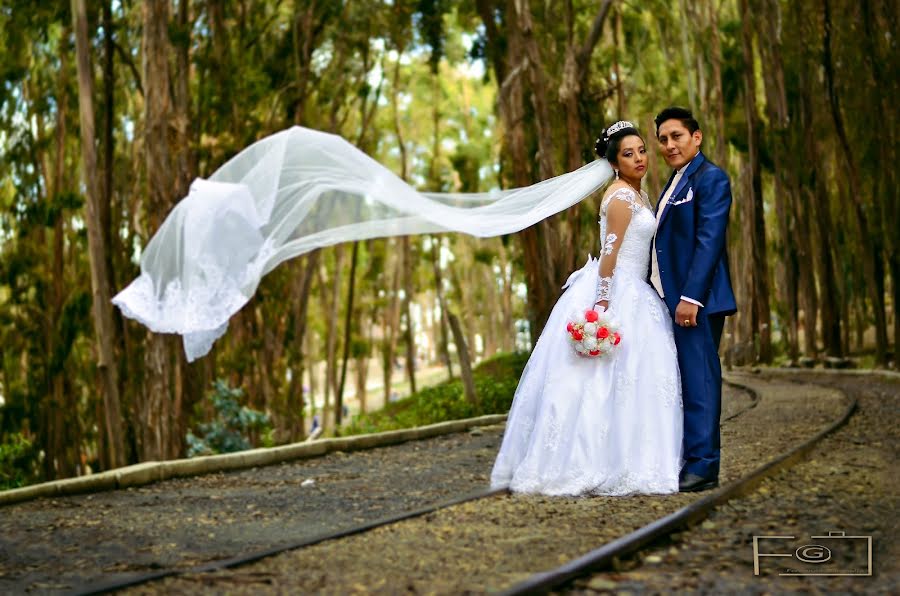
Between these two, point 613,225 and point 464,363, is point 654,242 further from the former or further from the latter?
point 464,363

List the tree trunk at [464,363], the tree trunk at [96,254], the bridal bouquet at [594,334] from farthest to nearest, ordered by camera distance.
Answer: the tree trunk at [464,363] < the tree trunk at [96,254] < the bridal bouquet at [594,334]

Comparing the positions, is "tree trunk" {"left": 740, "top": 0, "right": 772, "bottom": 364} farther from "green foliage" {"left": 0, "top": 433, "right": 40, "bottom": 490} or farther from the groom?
the groom

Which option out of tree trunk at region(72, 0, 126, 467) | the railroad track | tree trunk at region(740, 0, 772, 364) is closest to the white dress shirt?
the railroad track

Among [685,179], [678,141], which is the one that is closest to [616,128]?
[678,141]

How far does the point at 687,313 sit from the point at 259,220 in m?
3.81

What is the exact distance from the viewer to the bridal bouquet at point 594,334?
6.49 metres

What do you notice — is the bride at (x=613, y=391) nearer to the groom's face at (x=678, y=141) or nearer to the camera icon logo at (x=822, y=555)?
the groom's face at (x=678, y=141)

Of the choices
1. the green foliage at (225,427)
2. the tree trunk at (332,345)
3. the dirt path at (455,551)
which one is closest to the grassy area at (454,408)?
the green foliage at (225,427)

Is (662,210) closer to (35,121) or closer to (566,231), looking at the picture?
(566,231)

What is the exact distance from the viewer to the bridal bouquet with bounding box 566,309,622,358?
6.49m

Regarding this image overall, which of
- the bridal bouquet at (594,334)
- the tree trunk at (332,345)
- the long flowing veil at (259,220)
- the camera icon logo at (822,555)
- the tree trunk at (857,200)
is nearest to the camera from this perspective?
the camera icon logo at (822,555)

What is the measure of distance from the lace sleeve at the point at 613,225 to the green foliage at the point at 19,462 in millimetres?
13160

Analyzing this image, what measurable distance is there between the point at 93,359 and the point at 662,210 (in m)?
16.9

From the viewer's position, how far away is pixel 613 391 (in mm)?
6582
